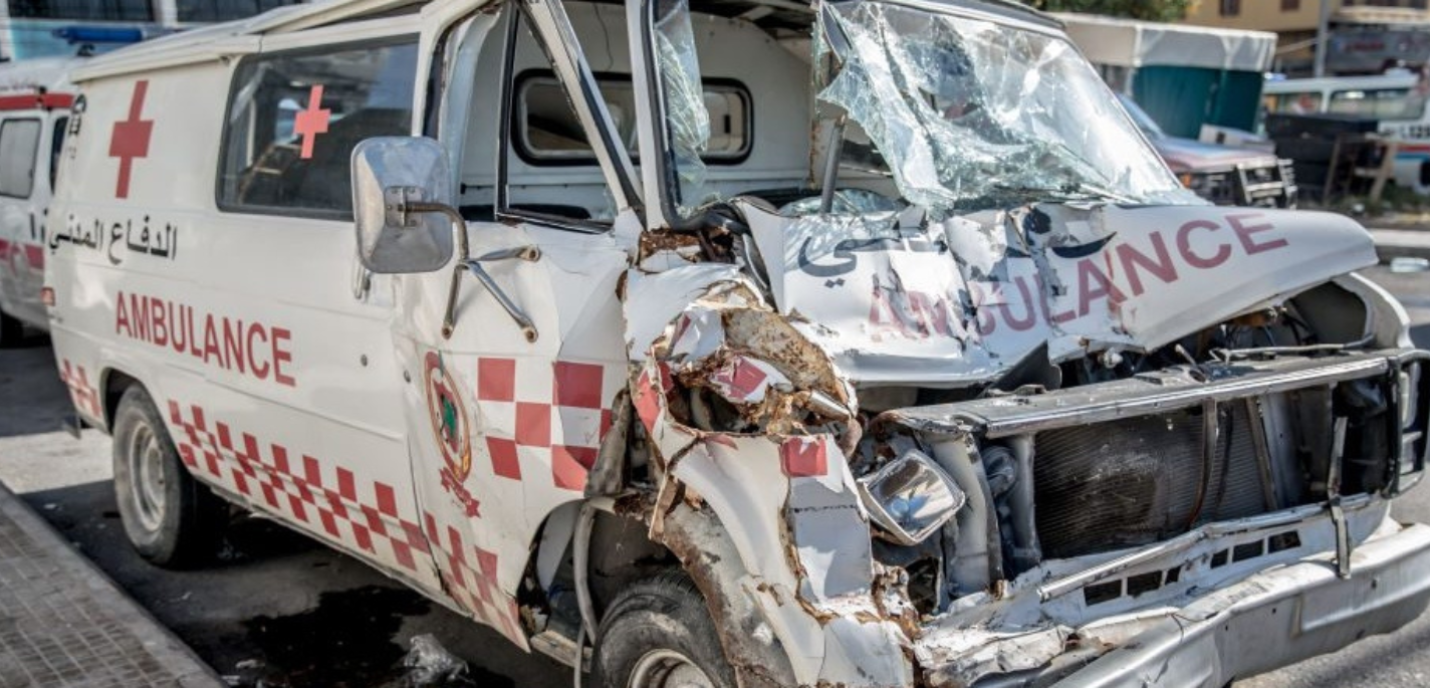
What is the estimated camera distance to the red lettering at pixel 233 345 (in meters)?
4.54

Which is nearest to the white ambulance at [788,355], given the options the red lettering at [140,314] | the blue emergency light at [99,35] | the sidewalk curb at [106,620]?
the red lettering at [140,314]

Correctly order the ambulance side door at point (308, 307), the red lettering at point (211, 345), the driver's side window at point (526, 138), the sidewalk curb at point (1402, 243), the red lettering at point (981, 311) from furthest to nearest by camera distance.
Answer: the sidewalk curb at point (1402, 243), the red lettering at point (211, 345), the ambulance side door at point (308, 307), the driver's side window at point (526, 138), the red lettering at point (981, 311)

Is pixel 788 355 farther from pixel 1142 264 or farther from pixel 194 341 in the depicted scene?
pixel 194 341

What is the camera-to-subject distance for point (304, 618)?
5.00 m

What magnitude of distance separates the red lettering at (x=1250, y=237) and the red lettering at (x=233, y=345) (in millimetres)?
3337

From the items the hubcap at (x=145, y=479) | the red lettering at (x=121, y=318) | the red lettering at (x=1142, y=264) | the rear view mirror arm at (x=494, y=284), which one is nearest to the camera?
the rear view mirror arm at (x=494, y=284)

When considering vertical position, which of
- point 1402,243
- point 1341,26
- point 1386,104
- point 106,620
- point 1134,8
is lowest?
point 106,620

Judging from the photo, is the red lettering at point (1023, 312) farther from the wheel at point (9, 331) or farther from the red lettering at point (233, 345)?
the wheel at point (9, 331)

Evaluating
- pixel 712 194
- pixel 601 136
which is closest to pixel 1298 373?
pixel 712 194

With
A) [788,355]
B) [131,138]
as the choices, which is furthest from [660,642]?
[131,138]

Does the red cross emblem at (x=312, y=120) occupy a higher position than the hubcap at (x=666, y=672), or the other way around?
the red cross emblem at (x=312, y=120)

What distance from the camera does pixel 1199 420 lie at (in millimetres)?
3283

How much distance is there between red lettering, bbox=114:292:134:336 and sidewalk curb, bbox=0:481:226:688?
94 centimetres

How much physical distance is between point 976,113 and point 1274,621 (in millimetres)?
1832
